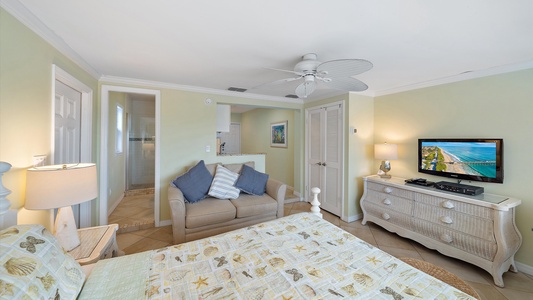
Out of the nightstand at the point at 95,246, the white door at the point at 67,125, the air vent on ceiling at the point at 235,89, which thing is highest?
the air vent on ceiling at the point at 235,89

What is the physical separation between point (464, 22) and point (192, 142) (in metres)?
3.32

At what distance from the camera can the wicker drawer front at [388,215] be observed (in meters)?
2.70

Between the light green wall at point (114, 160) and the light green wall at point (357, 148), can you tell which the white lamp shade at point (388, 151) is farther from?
the light green wall at point (114, 160)

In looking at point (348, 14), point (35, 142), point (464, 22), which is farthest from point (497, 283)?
point (35, 142)

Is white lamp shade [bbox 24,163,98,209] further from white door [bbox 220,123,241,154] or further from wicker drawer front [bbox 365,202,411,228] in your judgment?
white door [bbox 220,123,241,154]

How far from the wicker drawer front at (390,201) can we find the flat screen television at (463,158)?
1.87ft

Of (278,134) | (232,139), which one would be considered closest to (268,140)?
(278,134)

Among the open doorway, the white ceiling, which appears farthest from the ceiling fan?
the open doorway

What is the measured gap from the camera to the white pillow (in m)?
2.83

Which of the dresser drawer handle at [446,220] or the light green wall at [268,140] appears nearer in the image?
the dresser drawer handle at [446,220]

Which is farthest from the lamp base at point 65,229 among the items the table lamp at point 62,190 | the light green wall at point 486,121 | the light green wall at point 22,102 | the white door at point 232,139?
the white door at point 232,139

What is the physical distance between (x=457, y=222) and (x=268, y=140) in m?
4.09

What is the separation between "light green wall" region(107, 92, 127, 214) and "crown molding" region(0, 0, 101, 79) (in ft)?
4.12

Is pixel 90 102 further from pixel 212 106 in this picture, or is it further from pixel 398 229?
pixel 398 229
